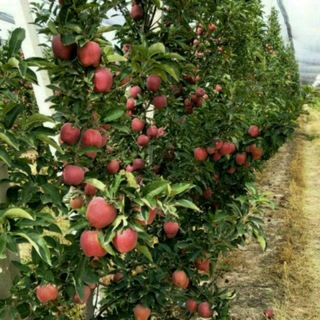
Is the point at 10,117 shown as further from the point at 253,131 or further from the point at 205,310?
the point at 253,131

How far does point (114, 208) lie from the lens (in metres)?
1.09

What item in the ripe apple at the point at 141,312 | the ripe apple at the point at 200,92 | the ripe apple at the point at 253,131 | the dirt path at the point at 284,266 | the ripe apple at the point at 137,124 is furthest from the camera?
the dirt path at the point at 284,266

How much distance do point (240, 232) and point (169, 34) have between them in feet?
3.21

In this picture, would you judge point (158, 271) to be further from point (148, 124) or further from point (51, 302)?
point (148, 124)

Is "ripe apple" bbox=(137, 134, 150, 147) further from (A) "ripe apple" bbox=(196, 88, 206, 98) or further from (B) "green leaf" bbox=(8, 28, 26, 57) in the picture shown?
(B) "green leaf" bbox=(8, 28, 26, 57)

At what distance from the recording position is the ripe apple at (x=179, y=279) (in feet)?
6.22

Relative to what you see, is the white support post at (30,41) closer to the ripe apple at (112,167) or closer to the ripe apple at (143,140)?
the ripe apple at (143,140)

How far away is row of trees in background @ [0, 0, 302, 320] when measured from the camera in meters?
1.11

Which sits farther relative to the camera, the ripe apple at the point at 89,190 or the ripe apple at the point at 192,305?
the ripe apple at the point at 192,305

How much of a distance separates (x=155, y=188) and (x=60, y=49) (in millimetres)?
519

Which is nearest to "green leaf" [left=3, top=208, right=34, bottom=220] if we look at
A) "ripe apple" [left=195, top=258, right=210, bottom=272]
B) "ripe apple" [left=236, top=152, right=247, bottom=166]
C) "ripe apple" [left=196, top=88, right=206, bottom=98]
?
"ripe apple" [left=195, top=258, right=210, bottom=272]

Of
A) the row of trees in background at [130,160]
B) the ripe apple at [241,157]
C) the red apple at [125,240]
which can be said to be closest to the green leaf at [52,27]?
the row of trees in background at [130,160]

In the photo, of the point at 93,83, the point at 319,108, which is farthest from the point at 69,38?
the point at 319,108

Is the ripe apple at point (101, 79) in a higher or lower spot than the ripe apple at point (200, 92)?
higher
